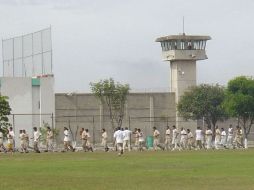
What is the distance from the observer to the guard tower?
4311 inches

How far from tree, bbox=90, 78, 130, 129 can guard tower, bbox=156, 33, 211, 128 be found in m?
12.8

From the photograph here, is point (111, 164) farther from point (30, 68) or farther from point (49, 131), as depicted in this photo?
point (30, 68)

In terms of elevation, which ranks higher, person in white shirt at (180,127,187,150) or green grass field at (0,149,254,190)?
person in white shirt at (180,127,187,150)

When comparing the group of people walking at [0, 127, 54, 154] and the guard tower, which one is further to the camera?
the guard tower

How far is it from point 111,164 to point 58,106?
60.0m

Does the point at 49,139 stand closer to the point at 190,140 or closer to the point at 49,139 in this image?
the point at 49,139

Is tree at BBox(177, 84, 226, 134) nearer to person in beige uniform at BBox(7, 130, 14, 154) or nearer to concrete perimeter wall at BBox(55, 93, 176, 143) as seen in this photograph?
concrete perimeter wall at BBox(55, 93, 176, 143)

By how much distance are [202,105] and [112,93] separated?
1240 centimetres

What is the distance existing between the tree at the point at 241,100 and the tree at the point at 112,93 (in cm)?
1368

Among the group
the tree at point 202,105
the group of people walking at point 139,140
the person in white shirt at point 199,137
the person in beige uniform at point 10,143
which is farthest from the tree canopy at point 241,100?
the person in beige uniform at point 10,143

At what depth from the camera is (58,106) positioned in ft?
323

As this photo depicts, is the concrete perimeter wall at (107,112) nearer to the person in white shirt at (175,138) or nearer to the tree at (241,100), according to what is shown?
the tree at (241,100)

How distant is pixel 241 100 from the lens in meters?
82.8

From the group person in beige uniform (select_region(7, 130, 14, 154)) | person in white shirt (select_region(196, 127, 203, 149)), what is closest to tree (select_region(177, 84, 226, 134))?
person in white shirt (select_region(196, 127, 203, 149))
